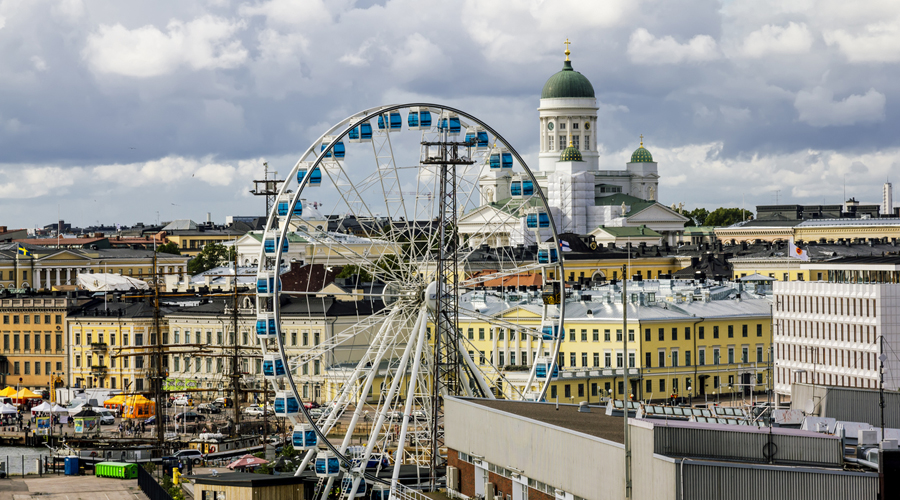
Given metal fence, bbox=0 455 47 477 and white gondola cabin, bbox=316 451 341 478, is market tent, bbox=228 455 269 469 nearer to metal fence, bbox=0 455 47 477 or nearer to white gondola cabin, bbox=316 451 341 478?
metal fence, bbox=0 455 47 477

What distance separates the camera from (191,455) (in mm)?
89000

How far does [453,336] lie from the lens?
59.9 metres

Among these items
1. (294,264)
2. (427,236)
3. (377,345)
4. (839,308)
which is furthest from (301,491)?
(294,264)

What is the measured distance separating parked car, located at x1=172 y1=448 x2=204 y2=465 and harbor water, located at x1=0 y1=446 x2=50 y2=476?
697 cm

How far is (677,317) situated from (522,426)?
2385 inches

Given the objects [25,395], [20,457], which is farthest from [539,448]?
[25,395]

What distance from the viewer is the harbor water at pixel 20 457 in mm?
88900

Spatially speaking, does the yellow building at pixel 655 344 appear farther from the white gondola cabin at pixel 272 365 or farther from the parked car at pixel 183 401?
the white gondola cabin at pixel 272 365

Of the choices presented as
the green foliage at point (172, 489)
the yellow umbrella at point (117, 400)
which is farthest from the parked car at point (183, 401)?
the green foliage at point (172, 489)

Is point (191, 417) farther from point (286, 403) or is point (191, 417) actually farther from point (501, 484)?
point (501, 484)

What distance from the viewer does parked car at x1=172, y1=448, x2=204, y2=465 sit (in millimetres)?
87125

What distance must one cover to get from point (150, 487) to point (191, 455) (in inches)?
→ 735

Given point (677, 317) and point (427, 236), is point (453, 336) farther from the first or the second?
point (677, 317)

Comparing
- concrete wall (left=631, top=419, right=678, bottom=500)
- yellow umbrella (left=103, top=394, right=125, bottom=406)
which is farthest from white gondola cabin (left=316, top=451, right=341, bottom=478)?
yellow umbrella (left=103, top=394, right=125, bottom=406)
